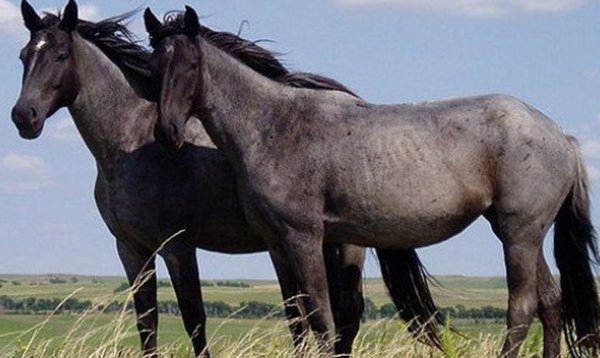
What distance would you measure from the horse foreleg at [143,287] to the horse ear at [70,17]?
164 cm

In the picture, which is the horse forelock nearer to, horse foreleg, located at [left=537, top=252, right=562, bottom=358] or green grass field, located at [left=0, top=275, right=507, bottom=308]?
green grass field, located at [left=0, top=275, right=507, bottom=308]

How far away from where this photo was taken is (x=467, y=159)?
856 centimetres

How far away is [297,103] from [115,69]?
1.67m

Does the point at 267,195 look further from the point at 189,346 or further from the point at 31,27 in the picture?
the point at 31,27

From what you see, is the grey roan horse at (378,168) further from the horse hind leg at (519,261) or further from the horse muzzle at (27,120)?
the horse muzzle at (27,120)

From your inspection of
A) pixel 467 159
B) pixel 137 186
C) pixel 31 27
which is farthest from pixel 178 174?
pixel 467 159

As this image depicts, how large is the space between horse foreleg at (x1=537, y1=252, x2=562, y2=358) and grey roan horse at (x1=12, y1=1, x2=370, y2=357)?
150 cm

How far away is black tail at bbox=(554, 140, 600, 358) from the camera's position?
9.26 meters

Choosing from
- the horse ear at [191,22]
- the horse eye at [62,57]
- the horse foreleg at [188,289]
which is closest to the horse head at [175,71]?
the horse ear at [191,22]

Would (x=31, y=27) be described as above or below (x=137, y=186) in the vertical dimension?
above

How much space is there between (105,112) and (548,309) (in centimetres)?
351

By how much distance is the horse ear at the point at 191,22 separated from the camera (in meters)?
8.88

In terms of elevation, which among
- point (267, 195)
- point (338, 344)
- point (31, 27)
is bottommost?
point (338, 344)

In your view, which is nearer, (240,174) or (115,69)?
(240,174)
